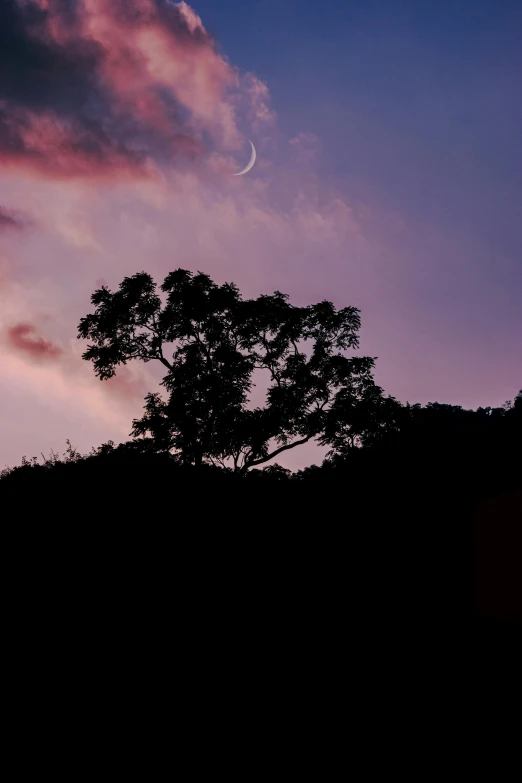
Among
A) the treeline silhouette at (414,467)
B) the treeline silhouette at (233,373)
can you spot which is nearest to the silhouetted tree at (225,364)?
the treeline silhouette at (233,373)

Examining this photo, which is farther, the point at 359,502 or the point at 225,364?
the point at 225,364

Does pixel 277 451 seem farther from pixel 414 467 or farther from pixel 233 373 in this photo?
pixel 414 467

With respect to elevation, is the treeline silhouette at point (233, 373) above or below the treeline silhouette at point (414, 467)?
above

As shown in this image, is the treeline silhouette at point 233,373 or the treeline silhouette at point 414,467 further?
the treeline silhouette at point 233,373

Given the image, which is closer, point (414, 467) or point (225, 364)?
point (414, 467)

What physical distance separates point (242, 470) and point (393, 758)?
72.1ft

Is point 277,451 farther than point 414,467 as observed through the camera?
Yes

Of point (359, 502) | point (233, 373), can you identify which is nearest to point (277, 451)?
point (233, 373)

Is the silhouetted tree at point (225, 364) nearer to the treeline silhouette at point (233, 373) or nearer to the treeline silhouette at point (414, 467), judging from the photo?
the treeline silhouette at point (233, 373)

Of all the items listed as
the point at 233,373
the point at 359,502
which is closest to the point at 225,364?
the point at 233,373

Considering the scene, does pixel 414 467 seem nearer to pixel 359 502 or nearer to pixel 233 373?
pixel 359 502

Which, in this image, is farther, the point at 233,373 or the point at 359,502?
the point at 233,373

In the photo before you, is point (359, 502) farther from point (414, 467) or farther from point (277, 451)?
point (277, 451)

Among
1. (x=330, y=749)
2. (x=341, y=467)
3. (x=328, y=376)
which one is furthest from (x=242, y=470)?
(x=330, y=749)
